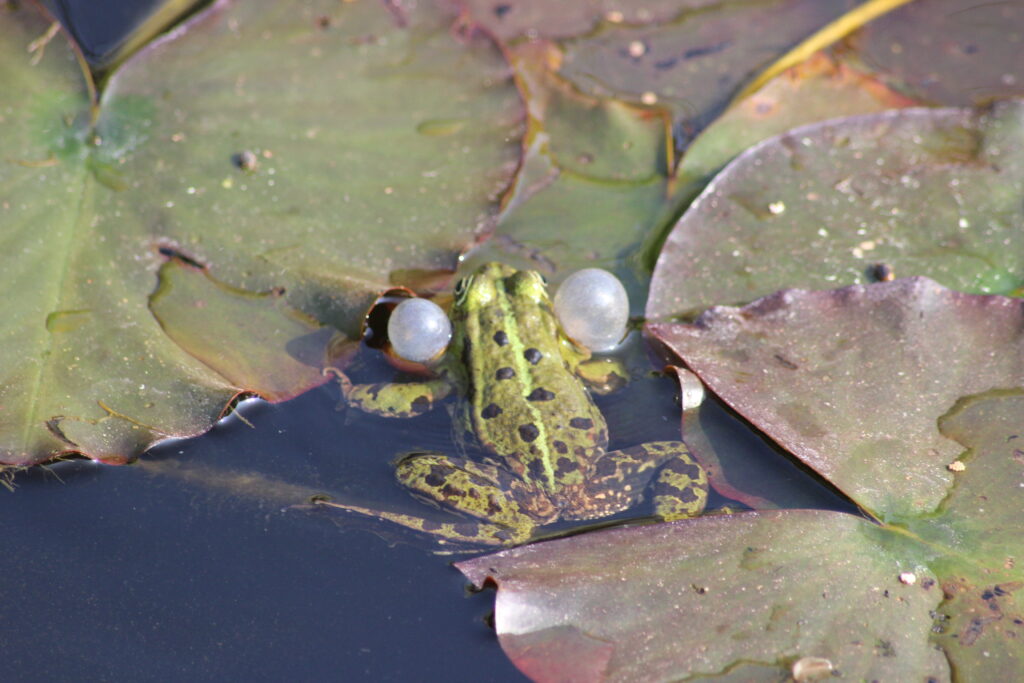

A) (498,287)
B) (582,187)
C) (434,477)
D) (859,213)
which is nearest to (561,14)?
(582,187)

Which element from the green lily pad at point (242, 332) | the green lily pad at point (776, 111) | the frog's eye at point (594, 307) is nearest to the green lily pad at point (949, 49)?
the green lily pad at point (776, 111)

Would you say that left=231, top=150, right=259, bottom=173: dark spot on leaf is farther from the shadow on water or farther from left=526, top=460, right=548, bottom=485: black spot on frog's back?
left=526, top=460, right=548, bottom=485: black spot on frog's back

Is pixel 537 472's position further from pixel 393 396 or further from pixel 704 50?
pixel 704 50

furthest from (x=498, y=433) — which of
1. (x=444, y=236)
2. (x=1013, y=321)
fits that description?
(x=1013, y=321)

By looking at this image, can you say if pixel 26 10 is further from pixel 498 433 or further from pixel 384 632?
pixel 384 632

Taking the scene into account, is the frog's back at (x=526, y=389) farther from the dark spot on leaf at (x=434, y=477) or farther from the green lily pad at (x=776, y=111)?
the green lily pad at (x=776, y=111)
